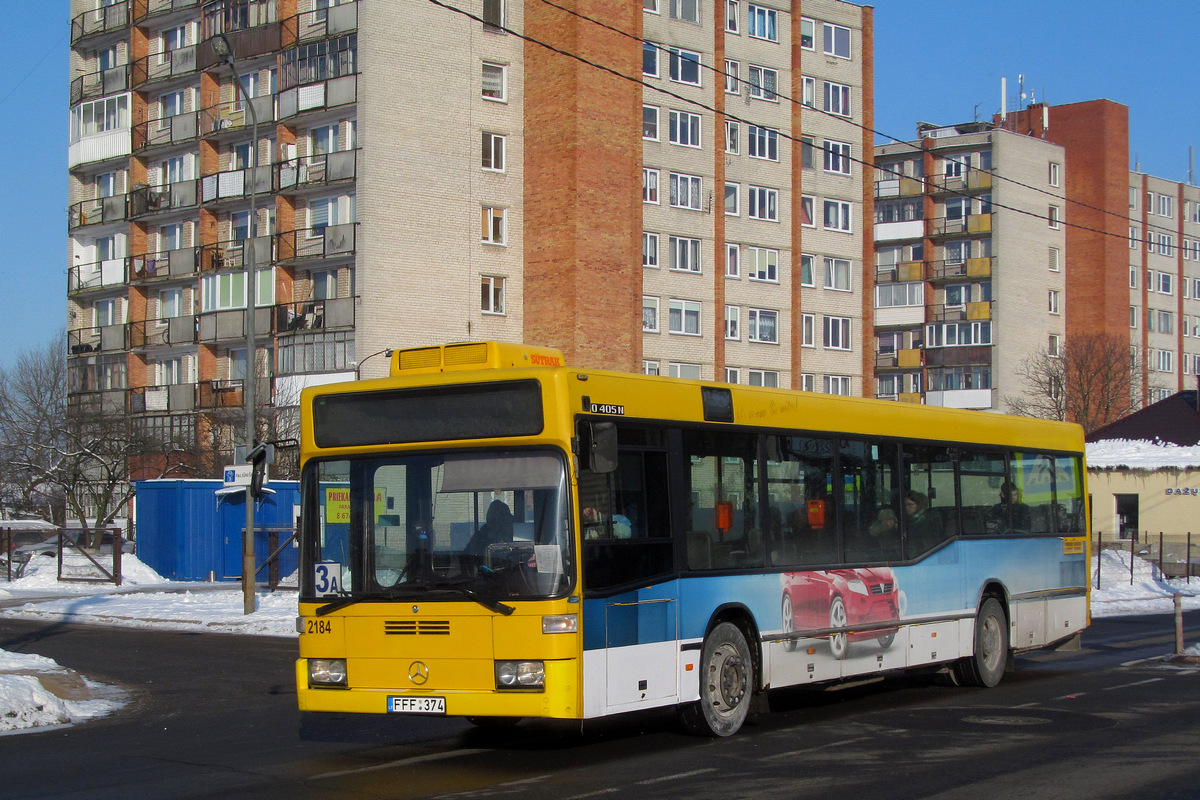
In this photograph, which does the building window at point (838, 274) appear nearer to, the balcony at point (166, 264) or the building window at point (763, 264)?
the building window at point (763, 264)

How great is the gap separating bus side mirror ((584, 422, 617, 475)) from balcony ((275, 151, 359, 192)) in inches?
1597

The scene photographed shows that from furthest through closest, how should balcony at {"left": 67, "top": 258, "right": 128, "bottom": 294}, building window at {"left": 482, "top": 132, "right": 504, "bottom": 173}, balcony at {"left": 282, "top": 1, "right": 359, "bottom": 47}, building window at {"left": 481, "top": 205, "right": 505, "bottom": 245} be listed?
balcony at {"left": 67, "top": 258, "right": 128, "bottom": 294} < building window at {"left": 482, "top": 132, "right": 504, "bottom": 173} < building window at {"left": 481, "top": 205, "right": 505, "bottom": 245} < balcony at {"left": 282, "top": 1, "right": 359, "bottom": 47}

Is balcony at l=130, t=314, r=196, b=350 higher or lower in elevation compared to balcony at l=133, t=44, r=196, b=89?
lower

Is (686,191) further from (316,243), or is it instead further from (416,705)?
(416,705)

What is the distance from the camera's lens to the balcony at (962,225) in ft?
260

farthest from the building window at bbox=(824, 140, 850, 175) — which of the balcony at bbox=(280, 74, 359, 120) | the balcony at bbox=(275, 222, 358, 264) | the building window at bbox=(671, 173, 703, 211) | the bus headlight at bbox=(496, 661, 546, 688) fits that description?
the bus headlight at bbox=(496, 661, 546, 688)

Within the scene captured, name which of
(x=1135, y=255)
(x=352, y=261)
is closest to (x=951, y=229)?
(x=1135, y=255)

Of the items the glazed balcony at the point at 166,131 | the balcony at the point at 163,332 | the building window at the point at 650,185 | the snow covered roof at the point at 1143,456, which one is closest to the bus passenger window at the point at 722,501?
the snow covered roof at the point at 1143,456

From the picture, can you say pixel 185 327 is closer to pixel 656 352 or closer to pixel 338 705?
pixel 656 352

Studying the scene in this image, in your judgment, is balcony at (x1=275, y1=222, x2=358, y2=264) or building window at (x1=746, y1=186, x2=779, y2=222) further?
building window at (x1=746, y1=186, x2=779, y2=222)

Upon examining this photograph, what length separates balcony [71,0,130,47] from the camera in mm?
58844

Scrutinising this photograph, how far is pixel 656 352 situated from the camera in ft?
180

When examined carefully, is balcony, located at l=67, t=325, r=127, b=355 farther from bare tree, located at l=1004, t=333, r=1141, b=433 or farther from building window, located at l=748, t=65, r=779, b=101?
bare tree, located at l=1004, t=333, r=1141, b=433

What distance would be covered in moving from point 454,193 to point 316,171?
4998mm
